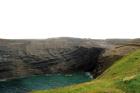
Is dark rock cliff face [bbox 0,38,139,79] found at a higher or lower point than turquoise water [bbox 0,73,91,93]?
higher

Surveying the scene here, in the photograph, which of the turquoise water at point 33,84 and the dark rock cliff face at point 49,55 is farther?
the dark rock cliff face at point 49,55

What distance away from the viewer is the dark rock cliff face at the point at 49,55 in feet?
314

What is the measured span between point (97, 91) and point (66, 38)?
294ft

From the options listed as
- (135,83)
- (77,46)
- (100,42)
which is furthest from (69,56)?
(135,83)

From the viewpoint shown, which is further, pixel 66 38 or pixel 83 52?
pixel 66 38

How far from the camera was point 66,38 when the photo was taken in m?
112

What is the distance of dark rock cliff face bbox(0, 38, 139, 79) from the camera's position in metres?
95.8

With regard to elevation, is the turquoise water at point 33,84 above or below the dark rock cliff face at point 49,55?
below

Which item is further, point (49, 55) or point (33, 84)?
point (49, 55)

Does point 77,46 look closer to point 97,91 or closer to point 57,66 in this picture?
point 57,66

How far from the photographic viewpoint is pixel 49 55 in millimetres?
101625

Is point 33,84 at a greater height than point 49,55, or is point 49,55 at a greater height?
point 49,55

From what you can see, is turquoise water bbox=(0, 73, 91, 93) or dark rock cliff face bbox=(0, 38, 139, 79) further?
dark rock cliff face bbox=(0, 38, 139, 79)

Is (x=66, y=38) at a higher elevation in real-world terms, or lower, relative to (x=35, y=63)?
higher
